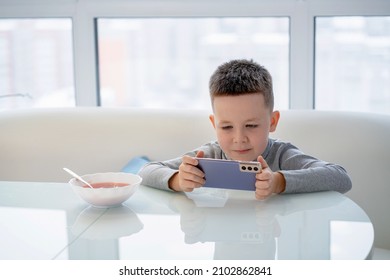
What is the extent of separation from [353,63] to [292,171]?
4.35 feet

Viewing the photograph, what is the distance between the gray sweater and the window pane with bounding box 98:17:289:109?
3.59 ft

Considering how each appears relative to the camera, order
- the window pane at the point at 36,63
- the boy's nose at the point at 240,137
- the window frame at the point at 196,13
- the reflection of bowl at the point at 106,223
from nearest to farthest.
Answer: the reflection of bowl at the point at 106,223 < the boy's nose at the point at 240,137 < the window frame at the point at 196,13 < the window pane at the point at 36,63

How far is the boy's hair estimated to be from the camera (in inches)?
52.2

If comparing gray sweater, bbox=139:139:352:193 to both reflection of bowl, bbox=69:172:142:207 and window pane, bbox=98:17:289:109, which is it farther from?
window pane, bbox=98:17:289:109

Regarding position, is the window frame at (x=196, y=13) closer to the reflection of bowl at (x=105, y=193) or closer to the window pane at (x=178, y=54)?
the window pane at (x=178, y=54)

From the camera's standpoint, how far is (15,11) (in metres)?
2.60

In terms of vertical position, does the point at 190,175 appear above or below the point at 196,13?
below

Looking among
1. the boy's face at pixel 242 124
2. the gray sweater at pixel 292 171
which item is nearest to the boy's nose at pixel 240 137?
the boy's face at pixel 242 124

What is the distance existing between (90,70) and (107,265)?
177 centimetres

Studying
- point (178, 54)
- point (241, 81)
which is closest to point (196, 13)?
point (178, 54)

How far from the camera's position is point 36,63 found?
272cm

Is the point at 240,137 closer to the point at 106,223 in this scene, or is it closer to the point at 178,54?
the point at 106,223

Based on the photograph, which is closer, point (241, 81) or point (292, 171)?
point (292, 171)

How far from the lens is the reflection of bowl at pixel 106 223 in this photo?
3.30ft
